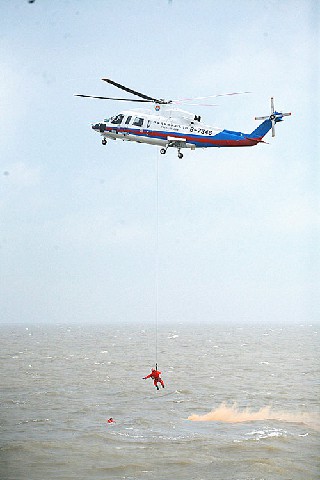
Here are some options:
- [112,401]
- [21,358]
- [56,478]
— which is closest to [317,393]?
[112,401]

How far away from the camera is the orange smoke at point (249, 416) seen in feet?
113

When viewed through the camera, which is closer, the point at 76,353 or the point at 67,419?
the point at 67,419

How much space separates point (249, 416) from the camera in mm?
36250

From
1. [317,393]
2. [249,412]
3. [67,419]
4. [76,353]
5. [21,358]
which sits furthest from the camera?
[76,353]

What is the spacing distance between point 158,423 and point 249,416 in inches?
282

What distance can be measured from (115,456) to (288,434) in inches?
421

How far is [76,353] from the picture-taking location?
7956cm

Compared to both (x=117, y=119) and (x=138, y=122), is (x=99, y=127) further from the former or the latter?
(x=138, y=122)

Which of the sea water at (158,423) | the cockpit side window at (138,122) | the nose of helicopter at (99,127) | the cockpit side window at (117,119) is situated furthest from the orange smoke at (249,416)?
the cockpit side window at (138,122)

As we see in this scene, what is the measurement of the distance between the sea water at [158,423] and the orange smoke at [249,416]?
71 millimetres

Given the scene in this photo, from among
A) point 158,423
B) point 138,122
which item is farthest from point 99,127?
point 158,423

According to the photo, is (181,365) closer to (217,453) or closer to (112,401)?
(112,401)

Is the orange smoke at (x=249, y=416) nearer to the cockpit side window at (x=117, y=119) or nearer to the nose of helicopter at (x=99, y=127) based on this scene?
the nose of helicopter at (x=99, y=127)

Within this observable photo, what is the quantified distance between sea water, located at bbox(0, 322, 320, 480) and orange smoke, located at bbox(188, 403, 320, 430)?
0.23 feet
